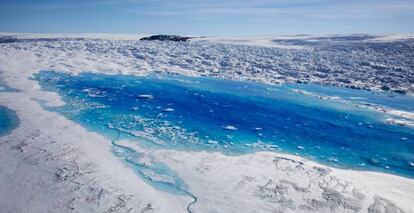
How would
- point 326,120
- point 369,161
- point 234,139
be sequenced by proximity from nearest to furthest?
1. point 369,161
2. point 234,139
3. point 326,120

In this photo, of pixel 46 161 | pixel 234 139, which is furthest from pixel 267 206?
pixel 46 161

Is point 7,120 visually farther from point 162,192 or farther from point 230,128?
point 230,128

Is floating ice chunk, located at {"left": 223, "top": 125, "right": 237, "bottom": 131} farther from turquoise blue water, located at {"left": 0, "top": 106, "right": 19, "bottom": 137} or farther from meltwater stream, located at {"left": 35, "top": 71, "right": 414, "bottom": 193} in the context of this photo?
turquoise blue water, located at {"left": 0, "top": 106, "right": 19, "bottom": 137}

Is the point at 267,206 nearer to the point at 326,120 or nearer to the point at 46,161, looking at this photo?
the point at 46,161

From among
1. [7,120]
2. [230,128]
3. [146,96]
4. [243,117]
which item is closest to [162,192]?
[230,128]

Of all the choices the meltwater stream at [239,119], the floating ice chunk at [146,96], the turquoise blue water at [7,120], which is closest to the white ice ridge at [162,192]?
the turquoise blue water at [7,120]

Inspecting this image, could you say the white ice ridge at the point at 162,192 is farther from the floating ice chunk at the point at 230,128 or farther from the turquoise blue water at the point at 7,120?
the floating ice chunk at the point at 230,128
